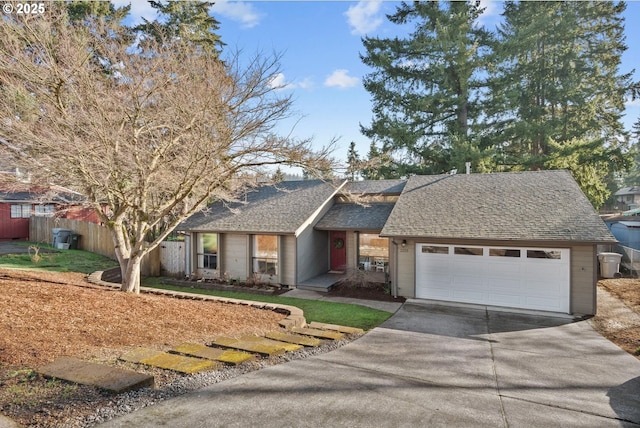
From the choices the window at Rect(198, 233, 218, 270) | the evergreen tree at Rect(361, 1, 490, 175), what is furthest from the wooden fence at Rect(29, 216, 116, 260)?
the evergreen tree at Rect(361, 1, 490, 175)

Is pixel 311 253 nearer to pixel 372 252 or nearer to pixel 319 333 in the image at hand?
pixel 372 252

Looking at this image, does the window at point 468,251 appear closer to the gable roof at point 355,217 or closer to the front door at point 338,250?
the gable roof at point 355,217

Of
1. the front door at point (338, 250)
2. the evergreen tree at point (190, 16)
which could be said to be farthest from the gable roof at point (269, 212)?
the evergreen tree at point (190, 16)

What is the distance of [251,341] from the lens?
262 inches

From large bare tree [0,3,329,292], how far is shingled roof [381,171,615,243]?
16.6 feet

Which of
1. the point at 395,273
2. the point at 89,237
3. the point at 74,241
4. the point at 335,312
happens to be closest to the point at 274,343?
the point at 335,312

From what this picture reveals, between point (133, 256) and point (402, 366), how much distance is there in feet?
25.3

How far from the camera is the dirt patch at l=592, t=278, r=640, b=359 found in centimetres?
813

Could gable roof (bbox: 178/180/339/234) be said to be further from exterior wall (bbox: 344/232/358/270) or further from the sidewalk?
the sidewalk

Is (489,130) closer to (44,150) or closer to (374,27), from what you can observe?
(374,27)

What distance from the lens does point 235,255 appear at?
605 inches

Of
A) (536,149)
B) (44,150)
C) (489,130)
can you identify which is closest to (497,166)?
(489,130)

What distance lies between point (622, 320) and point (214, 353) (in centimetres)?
1071

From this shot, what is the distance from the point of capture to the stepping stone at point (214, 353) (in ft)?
18.5
